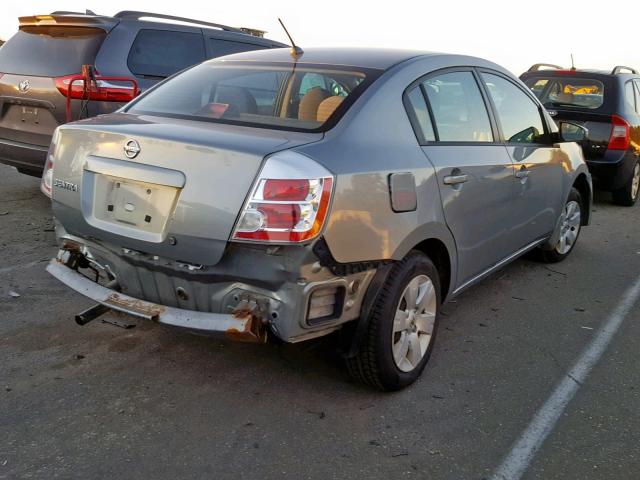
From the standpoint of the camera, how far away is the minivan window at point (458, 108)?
3723mm

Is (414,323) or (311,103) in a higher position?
(311,103)

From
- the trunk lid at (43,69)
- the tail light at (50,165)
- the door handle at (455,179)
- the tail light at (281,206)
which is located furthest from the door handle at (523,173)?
the trunk lid at (43,69)

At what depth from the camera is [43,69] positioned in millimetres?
Result: 6176

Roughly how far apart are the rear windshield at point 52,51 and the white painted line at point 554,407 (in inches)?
189

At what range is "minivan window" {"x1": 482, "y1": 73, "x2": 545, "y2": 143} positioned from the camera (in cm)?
442

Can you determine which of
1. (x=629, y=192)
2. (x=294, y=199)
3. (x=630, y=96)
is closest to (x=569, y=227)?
(x=629, y=192)

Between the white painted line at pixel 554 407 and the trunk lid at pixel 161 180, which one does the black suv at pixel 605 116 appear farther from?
the trunk lid at pixel 161 180

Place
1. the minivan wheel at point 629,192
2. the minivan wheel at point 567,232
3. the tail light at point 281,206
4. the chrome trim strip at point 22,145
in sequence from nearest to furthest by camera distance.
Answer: the tail light at point 281,206
the minivan wheel at point 567,232
the chrome trim strip at point 22,145
the minivan wheel at point 629,192

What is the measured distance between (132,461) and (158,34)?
205 inches

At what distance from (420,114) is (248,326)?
1.51 m

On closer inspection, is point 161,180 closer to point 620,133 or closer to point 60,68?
point 60,68

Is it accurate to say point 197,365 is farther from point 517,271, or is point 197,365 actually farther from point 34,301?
point 517,271

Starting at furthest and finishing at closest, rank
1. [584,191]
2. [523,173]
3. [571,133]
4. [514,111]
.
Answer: [584,191], [571,133], [514,111], [523,173]

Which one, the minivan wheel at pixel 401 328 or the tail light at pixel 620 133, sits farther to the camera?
the tail light at pixel 620 133
